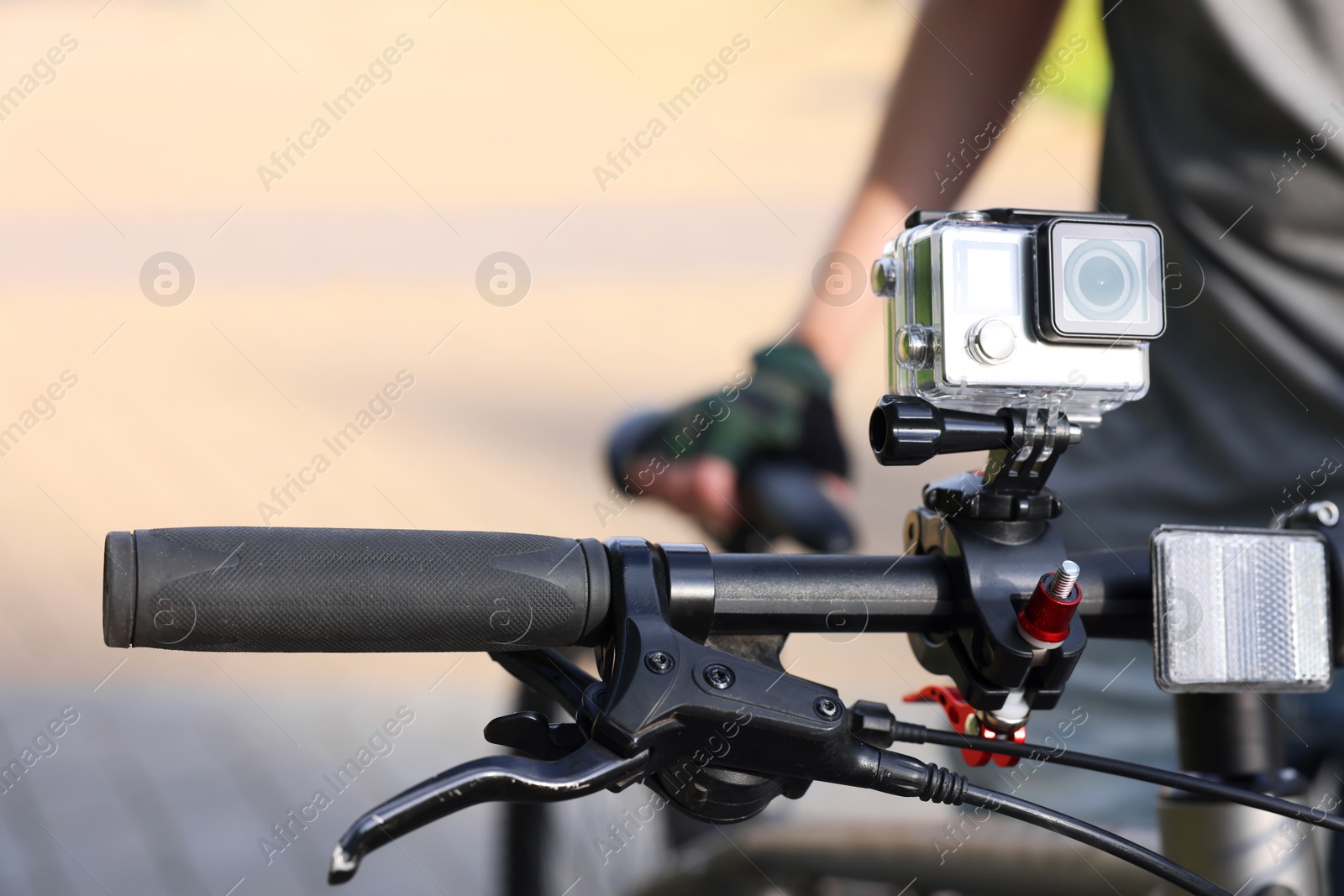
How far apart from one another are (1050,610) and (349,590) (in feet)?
1.37

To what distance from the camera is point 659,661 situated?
0.63 metres

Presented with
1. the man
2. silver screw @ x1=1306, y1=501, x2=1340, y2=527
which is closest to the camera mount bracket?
silver screw @ x1=1306, y1=501, x2=1340, y2=527

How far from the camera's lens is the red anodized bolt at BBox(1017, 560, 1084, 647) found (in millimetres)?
684

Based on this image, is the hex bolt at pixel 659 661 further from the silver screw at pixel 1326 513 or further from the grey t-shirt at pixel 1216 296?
the grey t-shirt at pixel 1216 296

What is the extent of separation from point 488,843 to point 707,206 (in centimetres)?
561

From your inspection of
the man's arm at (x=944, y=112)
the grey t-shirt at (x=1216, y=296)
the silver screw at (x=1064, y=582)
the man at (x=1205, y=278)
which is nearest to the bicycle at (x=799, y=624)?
the silver screw at (x=1064, y=582)

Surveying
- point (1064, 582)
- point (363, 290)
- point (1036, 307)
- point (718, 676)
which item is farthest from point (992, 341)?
point (363, 290)

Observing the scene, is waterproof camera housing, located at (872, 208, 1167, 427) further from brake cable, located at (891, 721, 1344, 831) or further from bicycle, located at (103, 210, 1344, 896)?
brake cable, located at (891, 721, 1344, 831)

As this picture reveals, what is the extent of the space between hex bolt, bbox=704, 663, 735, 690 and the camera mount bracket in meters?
0.18

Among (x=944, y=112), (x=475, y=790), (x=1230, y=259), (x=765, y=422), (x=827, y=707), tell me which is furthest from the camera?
(x=944, y=112)

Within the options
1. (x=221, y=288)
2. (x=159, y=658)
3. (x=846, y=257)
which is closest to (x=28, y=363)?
(x=221, y=288)

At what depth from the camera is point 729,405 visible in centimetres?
106

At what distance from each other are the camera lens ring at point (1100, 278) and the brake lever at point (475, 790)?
0.39m

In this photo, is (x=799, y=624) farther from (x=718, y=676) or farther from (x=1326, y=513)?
(x=1326, y=513)
